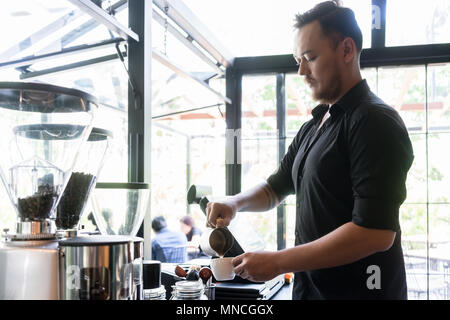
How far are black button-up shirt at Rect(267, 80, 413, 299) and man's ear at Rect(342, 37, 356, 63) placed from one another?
0.08m

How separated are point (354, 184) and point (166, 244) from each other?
11.9 ft

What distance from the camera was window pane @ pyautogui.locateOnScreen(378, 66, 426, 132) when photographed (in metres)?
3.45

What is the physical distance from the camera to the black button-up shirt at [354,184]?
3.70 feet

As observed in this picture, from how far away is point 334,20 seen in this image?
4.47ft

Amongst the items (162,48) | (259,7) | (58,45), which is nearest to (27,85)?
(58,45)

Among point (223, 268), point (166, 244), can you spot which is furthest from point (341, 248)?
point (166, 244)

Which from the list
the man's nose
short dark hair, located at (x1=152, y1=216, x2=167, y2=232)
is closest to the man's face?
the man's nose

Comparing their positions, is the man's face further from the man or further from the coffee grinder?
the coffee grinder

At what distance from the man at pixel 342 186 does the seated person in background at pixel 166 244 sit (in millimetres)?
3180

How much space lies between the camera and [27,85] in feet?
3.22

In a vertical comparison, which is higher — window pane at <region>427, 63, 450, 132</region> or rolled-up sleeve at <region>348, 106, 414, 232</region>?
window pane at <region>427, 63, 450, 132</region>

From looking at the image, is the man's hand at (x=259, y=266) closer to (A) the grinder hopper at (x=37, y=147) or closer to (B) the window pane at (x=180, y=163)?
(A) the grinder hopper at (x=37, y=147)

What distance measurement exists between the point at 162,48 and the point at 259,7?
0.95 m

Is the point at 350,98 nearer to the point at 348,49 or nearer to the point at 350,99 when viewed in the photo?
the point at 350,99
